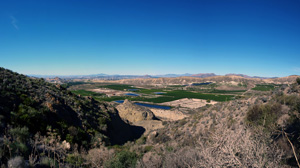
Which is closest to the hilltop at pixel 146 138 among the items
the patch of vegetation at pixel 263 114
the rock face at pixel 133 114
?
the patch of vegetation at pixel 263 114

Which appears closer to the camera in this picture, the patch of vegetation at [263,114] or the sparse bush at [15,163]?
the sparse bush at [15,163]

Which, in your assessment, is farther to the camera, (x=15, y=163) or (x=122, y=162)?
(x=122, y=162)

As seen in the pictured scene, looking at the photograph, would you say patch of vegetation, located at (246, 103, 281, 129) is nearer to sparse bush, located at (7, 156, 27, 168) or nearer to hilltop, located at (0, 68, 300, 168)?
hilltop, located at (0, 68, 300, 168)

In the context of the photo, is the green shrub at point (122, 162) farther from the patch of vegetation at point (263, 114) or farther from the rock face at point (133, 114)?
the rock face at point (133, 114)

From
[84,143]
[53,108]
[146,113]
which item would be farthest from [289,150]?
[146,113]

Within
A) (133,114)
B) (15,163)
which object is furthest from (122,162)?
(133,114)

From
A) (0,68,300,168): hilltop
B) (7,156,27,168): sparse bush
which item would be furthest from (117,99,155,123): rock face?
(7,156,27,168): sparse bush

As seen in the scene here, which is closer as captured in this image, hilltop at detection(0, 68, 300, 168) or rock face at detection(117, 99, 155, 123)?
hilltop at detection(0, 68, 300, 168)

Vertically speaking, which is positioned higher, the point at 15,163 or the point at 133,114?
the point at 15,163

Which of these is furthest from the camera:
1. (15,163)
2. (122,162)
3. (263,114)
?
(263,114)

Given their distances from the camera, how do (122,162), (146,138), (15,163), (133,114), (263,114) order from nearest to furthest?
(15,163)
(122,162)
(263,114)
(146,138)
(133,114)

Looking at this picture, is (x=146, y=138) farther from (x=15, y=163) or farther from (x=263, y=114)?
(x=15, y=163)

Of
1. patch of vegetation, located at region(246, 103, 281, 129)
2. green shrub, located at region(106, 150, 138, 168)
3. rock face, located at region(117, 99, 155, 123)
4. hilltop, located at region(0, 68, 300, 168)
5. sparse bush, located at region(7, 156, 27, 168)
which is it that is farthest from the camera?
rock face, located at region(117, 99, 155, 123)

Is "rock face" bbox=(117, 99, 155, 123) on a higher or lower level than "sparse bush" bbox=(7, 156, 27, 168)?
lower
